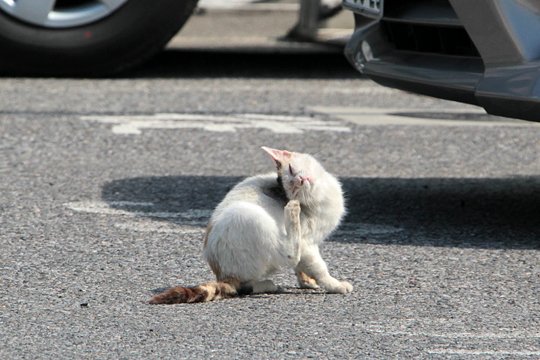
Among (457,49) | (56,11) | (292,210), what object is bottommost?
(56,11)

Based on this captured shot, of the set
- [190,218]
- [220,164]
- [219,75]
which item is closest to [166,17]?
[219,75]

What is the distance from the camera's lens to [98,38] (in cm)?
780

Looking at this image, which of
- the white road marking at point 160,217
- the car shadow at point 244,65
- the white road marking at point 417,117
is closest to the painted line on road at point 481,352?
the white road marking at point 160,217

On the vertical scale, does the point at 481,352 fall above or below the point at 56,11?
above

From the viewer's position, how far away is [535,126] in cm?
711

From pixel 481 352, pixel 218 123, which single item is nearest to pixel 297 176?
A: pixel 481 352

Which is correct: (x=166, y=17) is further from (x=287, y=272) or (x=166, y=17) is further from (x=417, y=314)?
(x=417, y=314)

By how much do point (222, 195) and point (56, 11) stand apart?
2.74 meters

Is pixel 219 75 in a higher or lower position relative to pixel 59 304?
lower

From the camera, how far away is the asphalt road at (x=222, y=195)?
360cm

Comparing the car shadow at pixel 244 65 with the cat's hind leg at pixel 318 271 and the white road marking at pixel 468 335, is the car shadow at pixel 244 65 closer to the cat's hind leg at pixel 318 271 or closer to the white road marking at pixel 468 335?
the cat's hind leg at pixel 318 271

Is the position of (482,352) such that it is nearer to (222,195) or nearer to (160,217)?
(160,217)

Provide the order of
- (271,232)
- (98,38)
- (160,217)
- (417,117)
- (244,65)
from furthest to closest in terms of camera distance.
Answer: (244,65) → (98,38) → (417,117) → (160,217) → (271,232)

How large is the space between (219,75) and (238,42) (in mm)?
1599
